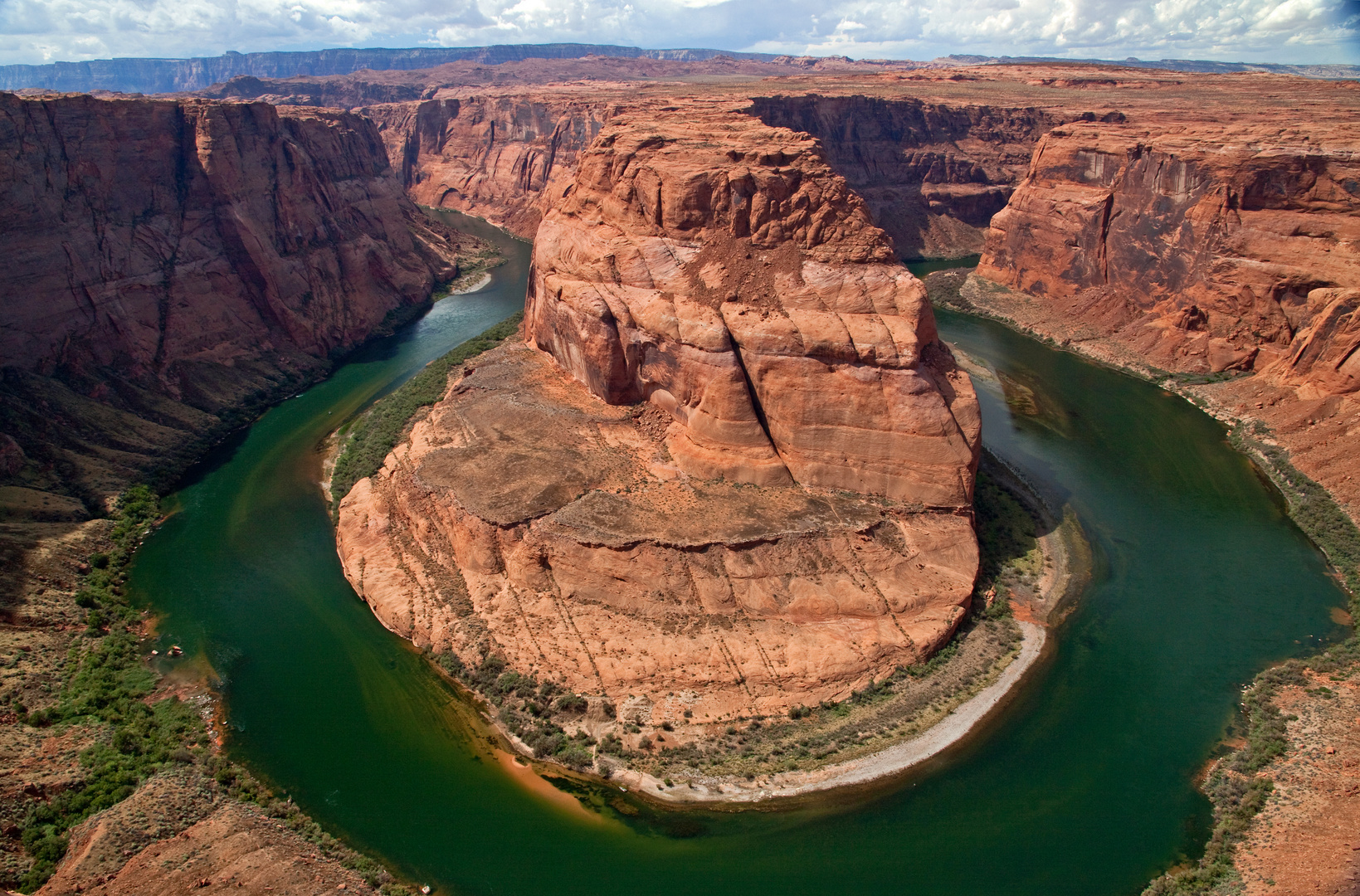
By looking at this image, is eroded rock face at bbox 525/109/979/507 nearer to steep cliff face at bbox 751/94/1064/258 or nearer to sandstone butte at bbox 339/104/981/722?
A: sandstone butte at bbox 339/104/981/722

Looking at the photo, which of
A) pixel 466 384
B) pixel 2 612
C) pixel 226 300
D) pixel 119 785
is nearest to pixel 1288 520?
pixel 466 384

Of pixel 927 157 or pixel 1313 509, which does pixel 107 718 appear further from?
pixel 927 157

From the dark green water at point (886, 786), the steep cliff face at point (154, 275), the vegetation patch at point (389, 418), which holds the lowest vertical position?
the dark green water at point (886, 786)

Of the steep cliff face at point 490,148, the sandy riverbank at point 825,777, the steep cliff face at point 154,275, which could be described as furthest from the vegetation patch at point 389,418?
the steep cliff face at point 490,148

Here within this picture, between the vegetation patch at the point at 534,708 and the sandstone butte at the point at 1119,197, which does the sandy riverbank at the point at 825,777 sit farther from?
the sandstone butte at the point at 1119,197

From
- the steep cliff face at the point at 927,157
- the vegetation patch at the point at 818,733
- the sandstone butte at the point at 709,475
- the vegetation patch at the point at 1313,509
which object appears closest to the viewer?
the vegetation patch at the point at 818,733

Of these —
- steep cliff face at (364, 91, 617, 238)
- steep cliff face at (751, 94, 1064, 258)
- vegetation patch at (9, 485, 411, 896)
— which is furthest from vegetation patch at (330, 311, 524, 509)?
steep cliff face at (751, 94, 1064, 258)
